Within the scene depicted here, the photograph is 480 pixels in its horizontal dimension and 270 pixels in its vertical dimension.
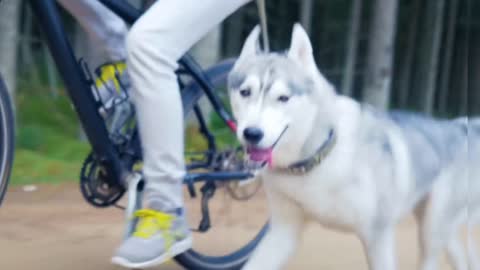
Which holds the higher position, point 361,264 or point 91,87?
point 91,87

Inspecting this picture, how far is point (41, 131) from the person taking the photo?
882cm

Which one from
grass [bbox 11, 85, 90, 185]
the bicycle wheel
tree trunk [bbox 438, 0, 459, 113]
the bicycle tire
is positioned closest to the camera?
the bicycle wheel

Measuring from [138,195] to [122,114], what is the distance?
1.40 feet

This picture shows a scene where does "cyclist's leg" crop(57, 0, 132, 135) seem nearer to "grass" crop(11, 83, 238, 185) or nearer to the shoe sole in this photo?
"grass" crop(11, 83, 238, 185)

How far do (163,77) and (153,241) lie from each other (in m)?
0.63

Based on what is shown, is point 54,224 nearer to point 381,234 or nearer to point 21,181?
point 21,181

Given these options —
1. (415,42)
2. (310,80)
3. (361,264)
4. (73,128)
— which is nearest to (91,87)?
(310,80)

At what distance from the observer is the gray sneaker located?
3.32 metres

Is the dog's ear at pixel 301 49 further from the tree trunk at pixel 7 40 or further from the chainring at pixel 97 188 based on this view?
the tree trunk at pixel 7 40

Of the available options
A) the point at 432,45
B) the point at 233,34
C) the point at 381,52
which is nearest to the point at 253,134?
the point at 381,52

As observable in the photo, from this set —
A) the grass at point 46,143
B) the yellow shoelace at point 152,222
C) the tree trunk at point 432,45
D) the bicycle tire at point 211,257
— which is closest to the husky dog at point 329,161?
the yellow shoelace at point 152,222

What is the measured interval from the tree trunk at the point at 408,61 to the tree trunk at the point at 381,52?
5.78 meters

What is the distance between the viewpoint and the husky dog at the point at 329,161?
290 centimetres

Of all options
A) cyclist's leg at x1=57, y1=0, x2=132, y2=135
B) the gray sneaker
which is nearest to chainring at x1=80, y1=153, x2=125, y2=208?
cyclist's leg at x1=57, y1=0, x2=132, y2=135
